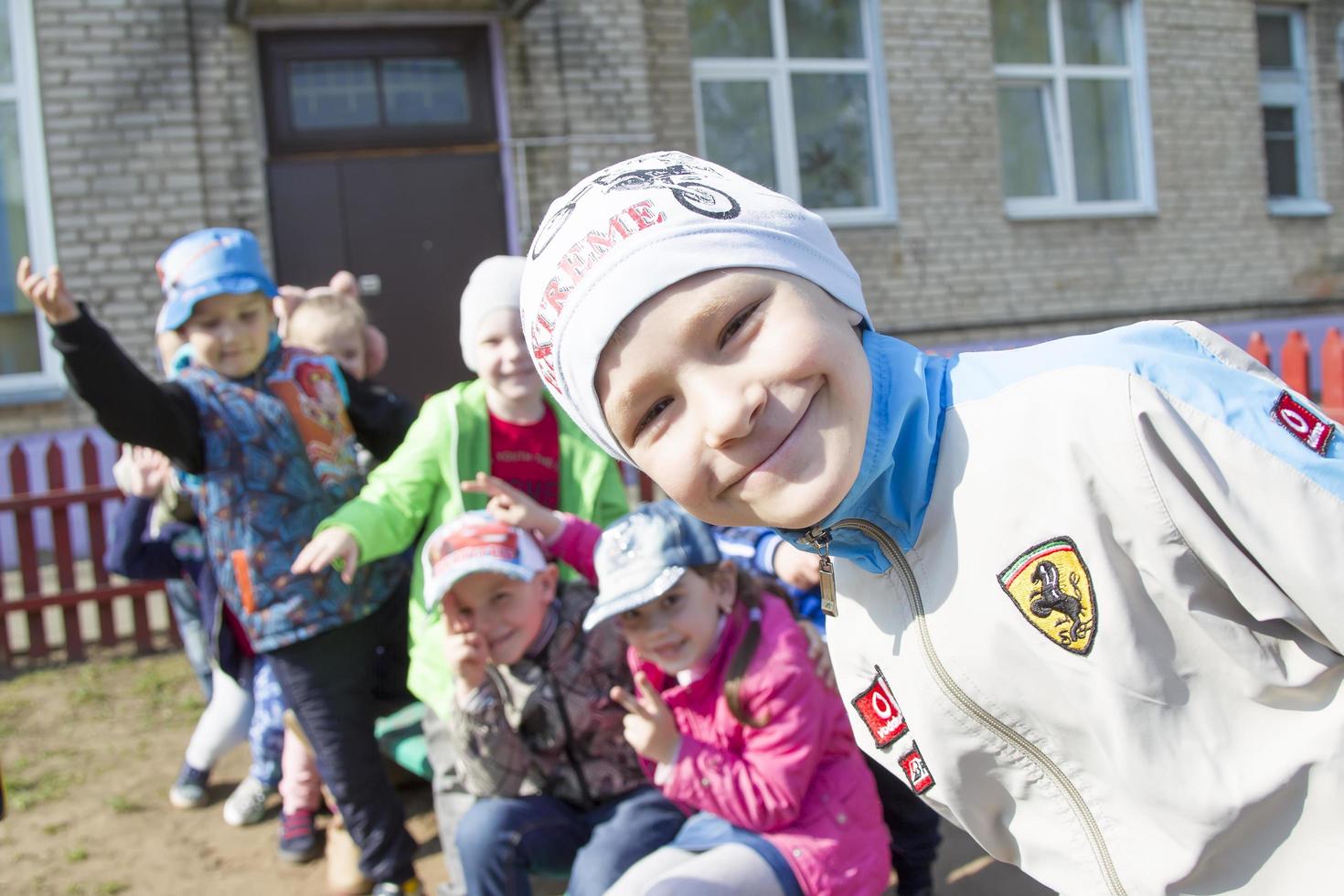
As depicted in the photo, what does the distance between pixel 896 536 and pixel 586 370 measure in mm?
408

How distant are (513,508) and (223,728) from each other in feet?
5.95

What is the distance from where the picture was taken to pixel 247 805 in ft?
12.0

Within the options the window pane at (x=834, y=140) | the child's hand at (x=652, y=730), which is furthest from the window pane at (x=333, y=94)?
the child's hand at (x=652, y=730)

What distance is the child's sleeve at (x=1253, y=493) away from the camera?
1.04 m

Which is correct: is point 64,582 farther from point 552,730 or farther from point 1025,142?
point 1025,142

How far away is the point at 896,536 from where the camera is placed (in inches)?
50.5

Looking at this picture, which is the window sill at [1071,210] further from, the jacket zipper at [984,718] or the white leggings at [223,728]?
the jacket zipper at [984,718]

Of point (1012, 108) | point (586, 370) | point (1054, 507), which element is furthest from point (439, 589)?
point (1012, 108)

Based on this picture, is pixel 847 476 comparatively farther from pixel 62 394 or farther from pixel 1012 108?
pixel 1012 108

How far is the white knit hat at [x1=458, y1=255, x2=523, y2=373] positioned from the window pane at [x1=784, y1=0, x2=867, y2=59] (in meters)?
7.37

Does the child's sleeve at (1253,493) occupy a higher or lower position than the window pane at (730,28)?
lower

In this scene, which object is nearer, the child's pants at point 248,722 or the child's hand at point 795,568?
the child's hand at point 795,568

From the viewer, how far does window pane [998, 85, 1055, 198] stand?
10.5 metres

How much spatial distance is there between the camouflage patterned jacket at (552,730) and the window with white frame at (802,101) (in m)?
7.37
